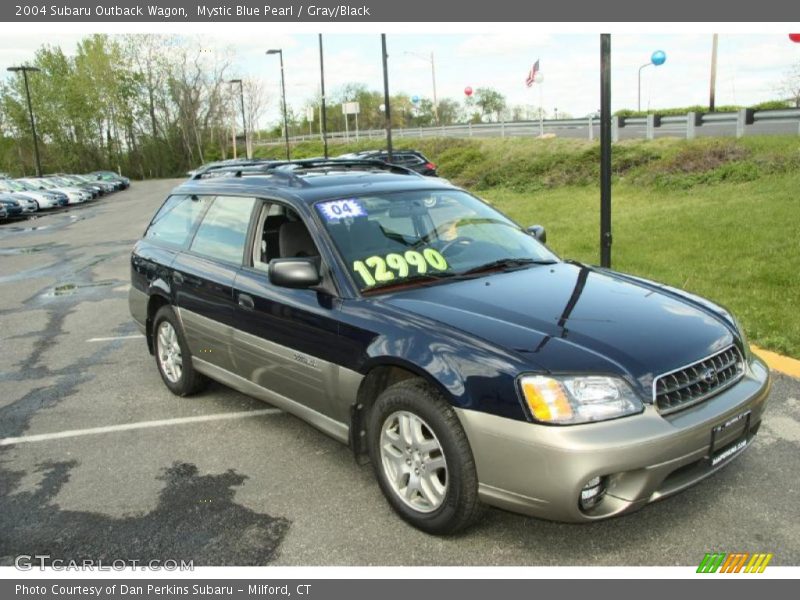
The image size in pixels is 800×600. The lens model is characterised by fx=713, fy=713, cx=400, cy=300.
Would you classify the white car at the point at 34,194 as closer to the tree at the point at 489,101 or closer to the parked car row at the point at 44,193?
the parked car row at the point at 44,193

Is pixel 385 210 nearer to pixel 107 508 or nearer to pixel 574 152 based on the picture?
pixel 107 508

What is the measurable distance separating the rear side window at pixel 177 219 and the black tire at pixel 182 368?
570 millimetres

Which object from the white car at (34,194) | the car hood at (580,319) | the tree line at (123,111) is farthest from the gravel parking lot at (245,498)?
the tree line at (123,111)

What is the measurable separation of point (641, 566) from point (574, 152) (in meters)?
19.8

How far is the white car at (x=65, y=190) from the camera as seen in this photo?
36.4m

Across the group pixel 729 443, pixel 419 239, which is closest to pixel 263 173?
pixel 419 239

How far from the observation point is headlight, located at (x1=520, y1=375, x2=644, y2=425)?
2.90 m

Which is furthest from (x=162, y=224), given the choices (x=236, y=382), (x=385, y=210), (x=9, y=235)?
(x=9, y=235)

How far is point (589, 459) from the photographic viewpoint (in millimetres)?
2809

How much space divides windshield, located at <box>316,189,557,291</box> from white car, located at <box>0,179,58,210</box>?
3177 centimetres

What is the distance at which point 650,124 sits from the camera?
71.7ft

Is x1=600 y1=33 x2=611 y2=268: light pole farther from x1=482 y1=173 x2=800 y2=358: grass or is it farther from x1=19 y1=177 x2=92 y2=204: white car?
x1=19 y1=177 x2=92 y2=204: white car

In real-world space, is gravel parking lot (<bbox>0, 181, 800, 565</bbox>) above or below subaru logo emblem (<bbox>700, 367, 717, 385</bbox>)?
below

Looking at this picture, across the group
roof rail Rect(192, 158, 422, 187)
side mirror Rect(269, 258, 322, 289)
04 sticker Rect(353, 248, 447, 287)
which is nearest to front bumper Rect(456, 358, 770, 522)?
04 sticker Rect(353, 248, 447, 287)
